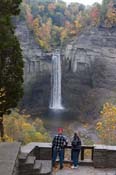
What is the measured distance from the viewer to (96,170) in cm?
1227

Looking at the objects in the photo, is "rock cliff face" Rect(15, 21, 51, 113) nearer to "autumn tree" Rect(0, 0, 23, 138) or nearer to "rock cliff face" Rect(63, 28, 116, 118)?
"rock cliff face" Rect(63, 28, 116, 118)

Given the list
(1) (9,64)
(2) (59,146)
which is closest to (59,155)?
(2) (59,146)

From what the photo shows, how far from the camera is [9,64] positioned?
15953 mm

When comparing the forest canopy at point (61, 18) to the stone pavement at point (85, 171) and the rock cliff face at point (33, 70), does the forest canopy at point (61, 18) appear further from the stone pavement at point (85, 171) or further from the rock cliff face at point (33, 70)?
the stone pavement at point (85, 171)

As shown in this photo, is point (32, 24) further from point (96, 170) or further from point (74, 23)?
point (96, 170)

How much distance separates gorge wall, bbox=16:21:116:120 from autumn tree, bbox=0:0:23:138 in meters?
51.4

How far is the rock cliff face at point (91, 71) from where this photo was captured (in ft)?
230

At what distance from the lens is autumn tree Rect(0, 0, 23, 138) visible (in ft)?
51.2

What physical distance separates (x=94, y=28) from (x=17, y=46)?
61568 mm

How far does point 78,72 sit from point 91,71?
7.41ft

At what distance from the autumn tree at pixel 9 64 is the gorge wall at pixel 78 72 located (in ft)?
168

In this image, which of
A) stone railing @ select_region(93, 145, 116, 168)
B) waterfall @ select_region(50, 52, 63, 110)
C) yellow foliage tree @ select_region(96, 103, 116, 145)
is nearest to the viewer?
stone railing @ select_region(93, 145, 116, 168)

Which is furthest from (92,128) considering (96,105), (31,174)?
(31,174)

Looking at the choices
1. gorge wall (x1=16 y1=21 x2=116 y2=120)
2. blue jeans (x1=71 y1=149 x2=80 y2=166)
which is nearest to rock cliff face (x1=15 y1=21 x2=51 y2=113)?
gorge wall (x1=16 y1=21 x2=116 y2=120)
